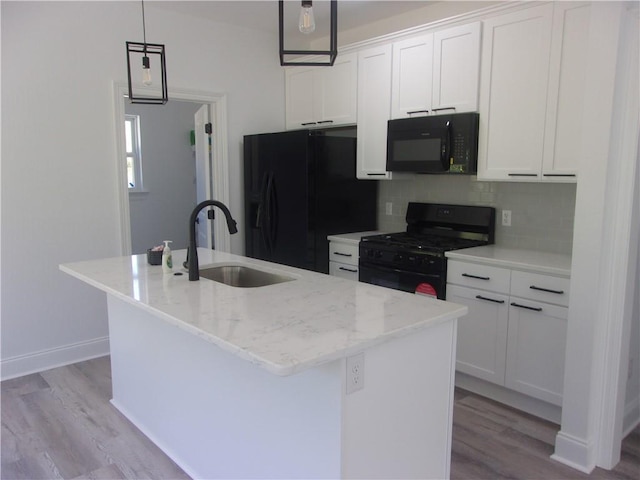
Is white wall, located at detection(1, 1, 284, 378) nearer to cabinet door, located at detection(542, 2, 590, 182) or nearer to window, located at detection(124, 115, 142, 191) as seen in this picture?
window, located at detection(124, 115, 142, 191)

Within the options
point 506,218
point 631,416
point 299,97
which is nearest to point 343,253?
point 506,218

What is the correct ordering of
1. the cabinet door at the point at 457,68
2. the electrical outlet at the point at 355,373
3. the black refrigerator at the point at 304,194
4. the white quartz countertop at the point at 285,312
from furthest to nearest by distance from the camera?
the black refrigerator at the point at 304,194
the cabinet door at the point at 457,68
the electrical outlet at the point at 355,373
the white quartz countertop at the point at 285,312

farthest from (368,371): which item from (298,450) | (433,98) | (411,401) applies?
(433,98)

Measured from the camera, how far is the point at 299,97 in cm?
462

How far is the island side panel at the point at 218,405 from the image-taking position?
5.49 feet

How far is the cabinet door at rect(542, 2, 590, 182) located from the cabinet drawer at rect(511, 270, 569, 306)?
0.59 metres

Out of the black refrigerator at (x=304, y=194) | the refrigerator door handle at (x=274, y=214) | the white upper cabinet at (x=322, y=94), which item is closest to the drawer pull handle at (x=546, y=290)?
the black refrigerator at (x=304, y=194)

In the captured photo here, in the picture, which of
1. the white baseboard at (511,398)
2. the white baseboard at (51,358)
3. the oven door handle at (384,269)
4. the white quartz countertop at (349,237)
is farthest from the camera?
the white quartz countertop at (349,237)

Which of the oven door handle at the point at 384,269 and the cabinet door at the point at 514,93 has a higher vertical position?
→ the cabinet door at the point at 514,93

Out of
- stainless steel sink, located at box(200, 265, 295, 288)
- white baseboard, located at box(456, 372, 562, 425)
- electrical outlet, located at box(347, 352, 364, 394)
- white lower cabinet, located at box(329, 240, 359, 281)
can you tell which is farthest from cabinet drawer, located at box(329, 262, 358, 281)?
electrical outlet, located at box(347, 352, 364, 394)

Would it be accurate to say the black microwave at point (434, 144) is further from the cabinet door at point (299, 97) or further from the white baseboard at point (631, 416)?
the white baseboard at point (631, 416)

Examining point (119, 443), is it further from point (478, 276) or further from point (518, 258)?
point (518, 258)

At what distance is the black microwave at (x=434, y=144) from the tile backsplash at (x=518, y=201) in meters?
0.39

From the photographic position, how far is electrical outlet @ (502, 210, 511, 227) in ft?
11.6
